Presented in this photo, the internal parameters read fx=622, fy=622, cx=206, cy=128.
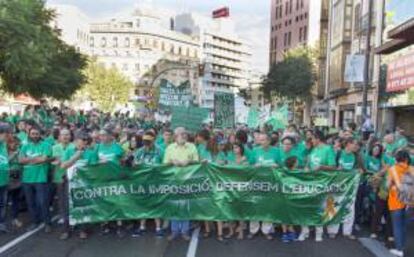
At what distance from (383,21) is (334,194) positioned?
2524 cm

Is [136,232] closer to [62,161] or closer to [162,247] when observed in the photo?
[162,247]

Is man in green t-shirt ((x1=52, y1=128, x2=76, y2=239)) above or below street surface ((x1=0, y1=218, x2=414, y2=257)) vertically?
above

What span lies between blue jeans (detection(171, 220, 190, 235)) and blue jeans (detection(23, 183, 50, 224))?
212cm

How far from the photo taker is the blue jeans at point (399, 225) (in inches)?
357

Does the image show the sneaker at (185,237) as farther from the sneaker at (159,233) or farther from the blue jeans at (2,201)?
the blue jeans at (2,201)

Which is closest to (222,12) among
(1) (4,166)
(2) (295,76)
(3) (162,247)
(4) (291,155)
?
(2) (295,76)

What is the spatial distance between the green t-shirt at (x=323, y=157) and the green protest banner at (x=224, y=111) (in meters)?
4.82

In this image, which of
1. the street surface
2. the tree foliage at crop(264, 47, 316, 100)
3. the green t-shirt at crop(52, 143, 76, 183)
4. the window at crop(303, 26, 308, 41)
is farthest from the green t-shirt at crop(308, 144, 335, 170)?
the window at crop(303, 26, 308, 41)

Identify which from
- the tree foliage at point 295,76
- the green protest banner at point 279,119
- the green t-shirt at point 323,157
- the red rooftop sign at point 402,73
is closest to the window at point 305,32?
the tree foliage at point 295,76

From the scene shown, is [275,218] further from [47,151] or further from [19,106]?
[19,106]

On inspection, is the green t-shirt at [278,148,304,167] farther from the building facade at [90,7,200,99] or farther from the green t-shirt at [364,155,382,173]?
the building facade at [90,7,200,99]

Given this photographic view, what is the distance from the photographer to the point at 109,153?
34.2 ft

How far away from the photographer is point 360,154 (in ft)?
37.2

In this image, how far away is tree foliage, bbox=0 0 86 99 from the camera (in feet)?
77.5
